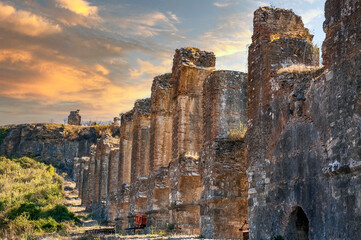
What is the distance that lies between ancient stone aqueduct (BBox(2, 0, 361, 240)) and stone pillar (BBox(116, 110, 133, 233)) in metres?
5.30

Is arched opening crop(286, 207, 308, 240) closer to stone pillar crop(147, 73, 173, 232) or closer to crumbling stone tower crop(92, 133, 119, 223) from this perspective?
stone pillar crop(147, 73, 173, 232)

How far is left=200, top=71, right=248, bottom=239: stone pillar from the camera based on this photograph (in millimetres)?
11641

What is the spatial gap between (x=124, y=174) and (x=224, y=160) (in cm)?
1313

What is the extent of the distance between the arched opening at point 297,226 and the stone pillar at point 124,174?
14526 millimetres

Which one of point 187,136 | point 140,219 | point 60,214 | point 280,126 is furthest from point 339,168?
point 60,214

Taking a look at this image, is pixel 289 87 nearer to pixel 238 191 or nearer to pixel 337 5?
pixel 337 5

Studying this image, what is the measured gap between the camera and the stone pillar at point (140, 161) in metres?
20.0

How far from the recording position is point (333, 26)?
7.86m

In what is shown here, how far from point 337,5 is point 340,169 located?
2.82 meters

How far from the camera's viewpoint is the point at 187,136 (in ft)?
50.9

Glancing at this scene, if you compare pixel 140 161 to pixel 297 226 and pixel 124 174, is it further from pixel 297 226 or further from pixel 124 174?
pixel 297 226

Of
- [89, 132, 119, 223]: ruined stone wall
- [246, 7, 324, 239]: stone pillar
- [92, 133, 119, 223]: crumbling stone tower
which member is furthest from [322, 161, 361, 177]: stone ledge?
[92, 133, 119, 223]: crumbling stone tower

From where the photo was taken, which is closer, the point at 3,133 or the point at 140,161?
the point at 140,161

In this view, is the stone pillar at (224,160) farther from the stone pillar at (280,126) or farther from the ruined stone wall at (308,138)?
the ruined stone wall at (308,138)
